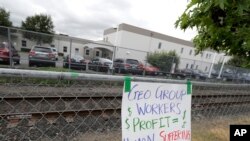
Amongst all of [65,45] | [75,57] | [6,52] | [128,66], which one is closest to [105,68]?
[128,66]

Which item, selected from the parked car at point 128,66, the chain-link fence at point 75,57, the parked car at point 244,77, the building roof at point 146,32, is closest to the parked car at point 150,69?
the chain-link fence at point 75,57

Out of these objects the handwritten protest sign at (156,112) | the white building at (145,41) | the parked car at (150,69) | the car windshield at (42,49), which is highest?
the white building at (145,41)

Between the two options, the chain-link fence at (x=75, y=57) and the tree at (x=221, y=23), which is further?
the chain-link fence at (x=75, y=57)

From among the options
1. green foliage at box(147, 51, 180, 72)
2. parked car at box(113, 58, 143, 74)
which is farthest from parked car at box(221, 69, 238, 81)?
parked car at box(113, 58, 143, 74)

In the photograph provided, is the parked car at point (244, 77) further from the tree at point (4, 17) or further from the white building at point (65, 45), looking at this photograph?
the tree at point (4, 17)

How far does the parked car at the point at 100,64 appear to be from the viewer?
20.0m

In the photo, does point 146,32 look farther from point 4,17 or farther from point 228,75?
point 4,17

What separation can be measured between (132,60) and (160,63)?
281 centimetres

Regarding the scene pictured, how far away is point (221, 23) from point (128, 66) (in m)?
18.4

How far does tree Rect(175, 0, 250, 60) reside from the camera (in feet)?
9.53

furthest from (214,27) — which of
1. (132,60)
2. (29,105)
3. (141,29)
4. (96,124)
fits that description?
(141,29)

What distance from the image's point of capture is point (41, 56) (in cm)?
1742

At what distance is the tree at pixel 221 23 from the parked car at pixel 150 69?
60.4 ft

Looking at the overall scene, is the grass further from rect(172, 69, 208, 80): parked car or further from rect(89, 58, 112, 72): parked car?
rect(172, 69, 208, 80): parked car
